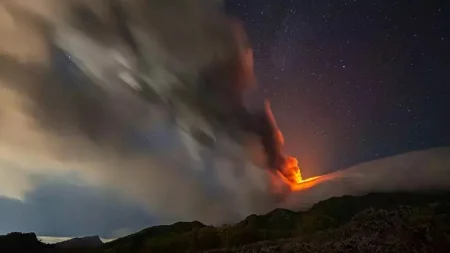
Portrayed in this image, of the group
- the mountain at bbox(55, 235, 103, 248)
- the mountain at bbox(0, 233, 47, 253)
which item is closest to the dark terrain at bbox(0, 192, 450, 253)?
the mountain at bbox(0, 233, 47, 253)

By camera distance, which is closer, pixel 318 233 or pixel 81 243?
pixel 318 233

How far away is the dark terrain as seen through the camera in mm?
29422

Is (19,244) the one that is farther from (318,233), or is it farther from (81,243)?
(318,233)

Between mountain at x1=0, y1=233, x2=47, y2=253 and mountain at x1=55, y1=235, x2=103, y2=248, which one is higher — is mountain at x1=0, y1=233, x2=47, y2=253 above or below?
above

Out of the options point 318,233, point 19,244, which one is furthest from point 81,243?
point 318,233

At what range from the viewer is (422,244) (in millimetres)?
28484

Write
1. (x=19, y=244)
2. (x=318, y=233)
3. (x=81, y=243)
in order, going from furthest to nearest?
(x=19, y=244), (x=81, y=243), (x=318, y=233)

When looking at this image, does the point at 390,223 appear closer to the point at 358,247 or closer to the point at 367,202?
the point at 358,247

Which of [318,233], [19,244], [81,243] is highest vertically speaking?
[19,244]

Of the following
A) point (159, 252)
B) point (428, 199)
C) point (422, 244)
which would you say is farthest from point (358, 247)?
point (428, 199)

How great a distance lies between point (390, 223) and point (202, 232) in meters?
72.8

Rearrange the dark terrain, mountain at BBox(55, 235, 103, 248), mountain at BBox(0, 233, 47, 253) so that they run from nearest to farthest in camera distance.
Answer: the dark terrain
mountain at BBox(55, 235, 103, 248)
mountain at BBox(0, 233, 47, 253)

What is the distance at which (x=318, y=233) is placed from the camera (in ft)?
144

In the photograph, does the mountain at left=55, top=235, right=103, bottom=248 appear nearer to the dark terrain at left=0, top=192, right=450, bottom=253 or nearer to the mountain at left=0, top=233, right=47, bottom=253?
the dark terrain at left=0, top=192, right=450, bottom=253
